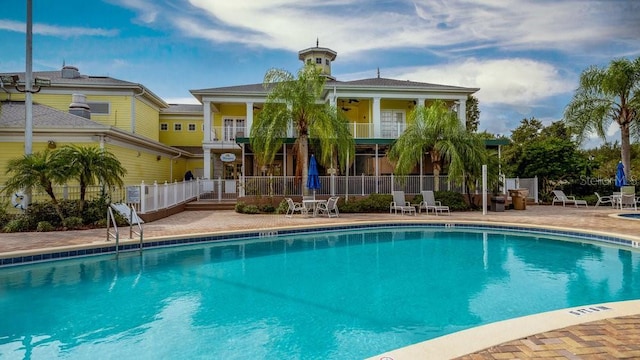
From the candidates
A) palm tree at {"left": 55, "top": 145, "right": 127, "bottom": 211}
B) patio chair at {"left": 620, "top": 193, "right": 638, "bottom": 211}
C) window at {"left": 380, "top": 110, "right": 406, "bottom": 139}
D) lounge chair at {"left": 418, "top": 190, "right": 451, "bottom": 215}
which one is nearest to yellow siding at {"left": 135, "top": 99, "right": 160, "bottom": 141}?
palm tree at {"left": 55, "top": 145, "right": 127, "bottom": 211}

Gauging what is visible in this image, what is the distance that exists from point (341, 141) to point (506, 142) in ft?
31.2

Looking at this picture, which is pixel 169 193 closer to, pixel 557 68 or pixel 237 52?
pixel 237 52

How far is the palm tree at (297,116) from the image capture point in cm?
1636

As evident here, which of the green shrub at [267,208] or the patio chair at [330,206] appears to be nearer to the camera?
the patio chair at [330,206]

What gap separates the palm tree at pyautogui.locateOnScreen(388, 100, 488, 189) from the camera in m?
16.7

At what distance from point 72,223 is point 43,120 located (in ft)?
21.5

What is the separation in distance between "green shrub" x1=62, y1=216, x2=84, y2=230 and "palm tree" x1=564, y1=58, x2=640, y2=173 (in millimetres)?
25407

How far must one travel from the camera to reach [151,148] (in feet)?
68.7

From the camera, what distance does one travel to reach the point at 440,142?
664 inches

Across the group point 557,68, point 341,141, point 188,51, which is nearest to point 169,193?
point 341,141

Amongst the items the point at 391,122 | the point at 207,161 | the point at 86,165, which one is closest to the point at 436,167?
the point at 391,122

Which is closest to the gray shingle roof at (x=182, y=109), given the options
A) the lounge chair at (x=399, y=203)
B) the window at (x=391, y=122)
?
the window at (x=391, y=122)

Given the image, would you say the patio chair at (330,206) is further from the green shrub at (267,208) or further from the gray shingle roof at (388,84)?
the gray shingle roof at (388,84)

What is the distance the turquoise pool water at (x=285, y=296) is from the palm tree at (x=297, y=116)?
705 cm
